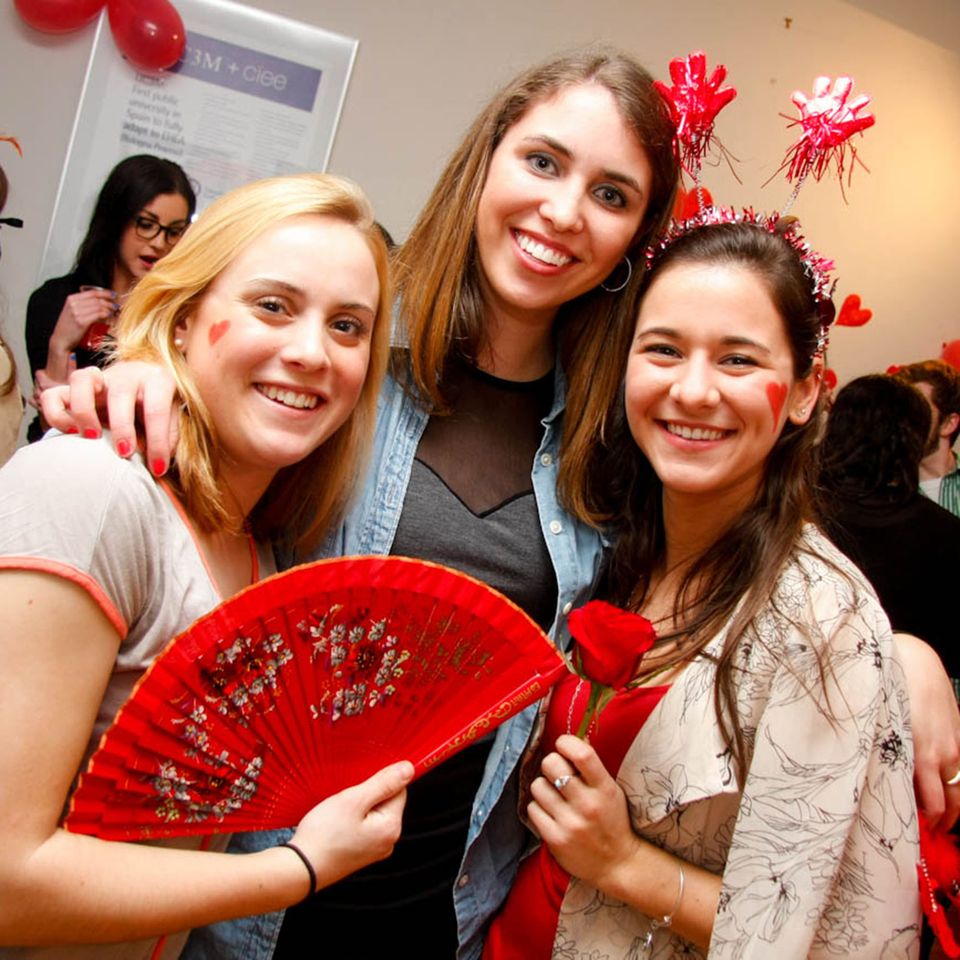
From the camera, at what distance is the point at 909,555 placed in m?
2.79

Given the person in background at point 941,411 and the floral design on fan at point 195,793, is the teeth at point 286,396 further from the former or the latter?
the person in background at point 941,411

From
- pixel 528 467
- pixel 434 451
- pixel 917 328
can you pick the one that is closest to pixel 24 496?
pixel 434 451

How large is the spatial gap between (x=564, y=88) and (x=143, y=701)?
4.02 feet

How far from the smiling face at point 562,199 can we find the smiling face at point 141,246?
5.76 feet

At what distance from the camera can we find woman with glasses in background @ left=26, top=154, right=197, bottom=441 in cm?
299

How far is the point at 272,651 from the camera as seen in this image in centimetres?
107

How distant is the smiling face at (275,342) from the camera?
1.19 metres

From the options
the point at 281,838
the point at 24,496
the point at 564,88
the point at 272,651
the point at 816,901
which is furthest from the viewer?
the point at 564,88

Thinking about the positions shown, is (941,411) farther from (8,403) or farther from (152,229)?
(8,403)

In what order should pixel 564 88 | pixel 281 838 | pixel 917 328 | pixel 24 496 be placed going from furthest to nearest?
pixel 917 328
pixel 564 88
pixel 281 838
pixel 24 496

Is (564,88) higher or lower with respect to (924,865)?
higher

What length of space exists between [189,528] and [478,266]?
32.2 inches

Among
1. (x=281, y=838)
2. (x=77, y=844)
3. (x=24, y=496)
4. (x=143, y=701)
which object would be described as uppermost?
(x=24, y=496)

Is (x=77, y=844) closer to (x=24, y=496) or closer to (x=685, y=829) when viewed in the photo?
(x=24, y=496)
